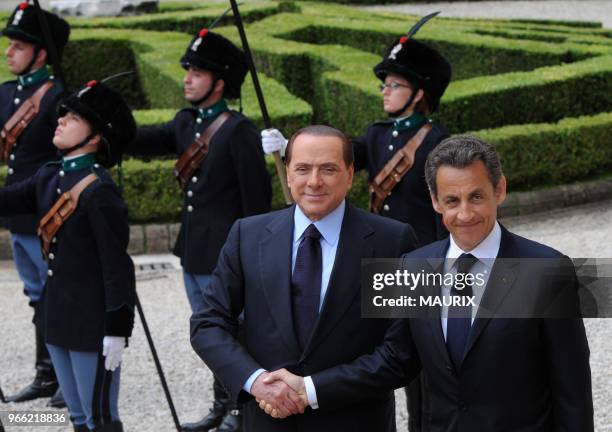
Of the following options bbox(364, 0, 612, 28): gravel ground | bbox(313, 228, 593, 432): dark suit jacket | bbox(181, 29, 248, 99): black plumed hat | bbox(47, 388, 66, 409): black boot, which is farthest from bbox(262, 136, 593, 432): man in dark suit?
bbox(364, 0, 612, 28): gravel ground

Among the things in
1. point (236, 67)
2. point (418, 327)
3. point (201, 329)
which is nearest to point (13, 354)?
point (236, 67)

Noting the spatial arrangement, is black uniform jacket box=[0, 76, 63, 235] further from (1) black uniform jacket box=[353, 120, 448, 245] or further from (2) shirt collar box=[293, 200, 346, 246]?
(2) shirt collar box=[293, 200, 346, 246]

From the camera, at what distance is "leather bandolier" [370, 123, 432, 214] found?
5887mm

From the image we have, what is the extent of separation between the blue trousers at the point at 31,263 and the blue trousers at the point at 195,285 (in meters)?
0.93

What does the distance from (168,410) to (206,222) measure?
3.67ft

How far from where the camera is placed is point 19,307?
8.62m

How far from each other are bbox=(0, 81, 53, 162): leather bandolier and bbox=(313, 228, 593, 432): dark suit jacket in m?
3.96

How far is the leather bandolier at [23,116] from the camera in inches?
275

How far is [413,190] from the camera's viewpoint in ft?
19.3

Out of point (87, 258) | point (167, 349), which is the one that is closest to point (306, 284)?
point (87, 258)

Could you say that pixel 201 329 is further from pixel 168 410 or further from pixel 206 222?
pixel 168 410

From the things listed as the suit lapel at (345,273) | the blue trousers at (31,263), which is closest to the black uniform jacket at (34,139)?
the blue trousers at (31,263)

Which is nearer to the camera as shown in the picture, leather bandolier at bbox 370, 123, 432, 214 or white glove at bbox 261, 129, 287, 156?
leather bandolier at bbox 370, 123, 432, 214

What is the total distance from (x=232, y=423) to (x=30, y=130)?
2159 millimetres
